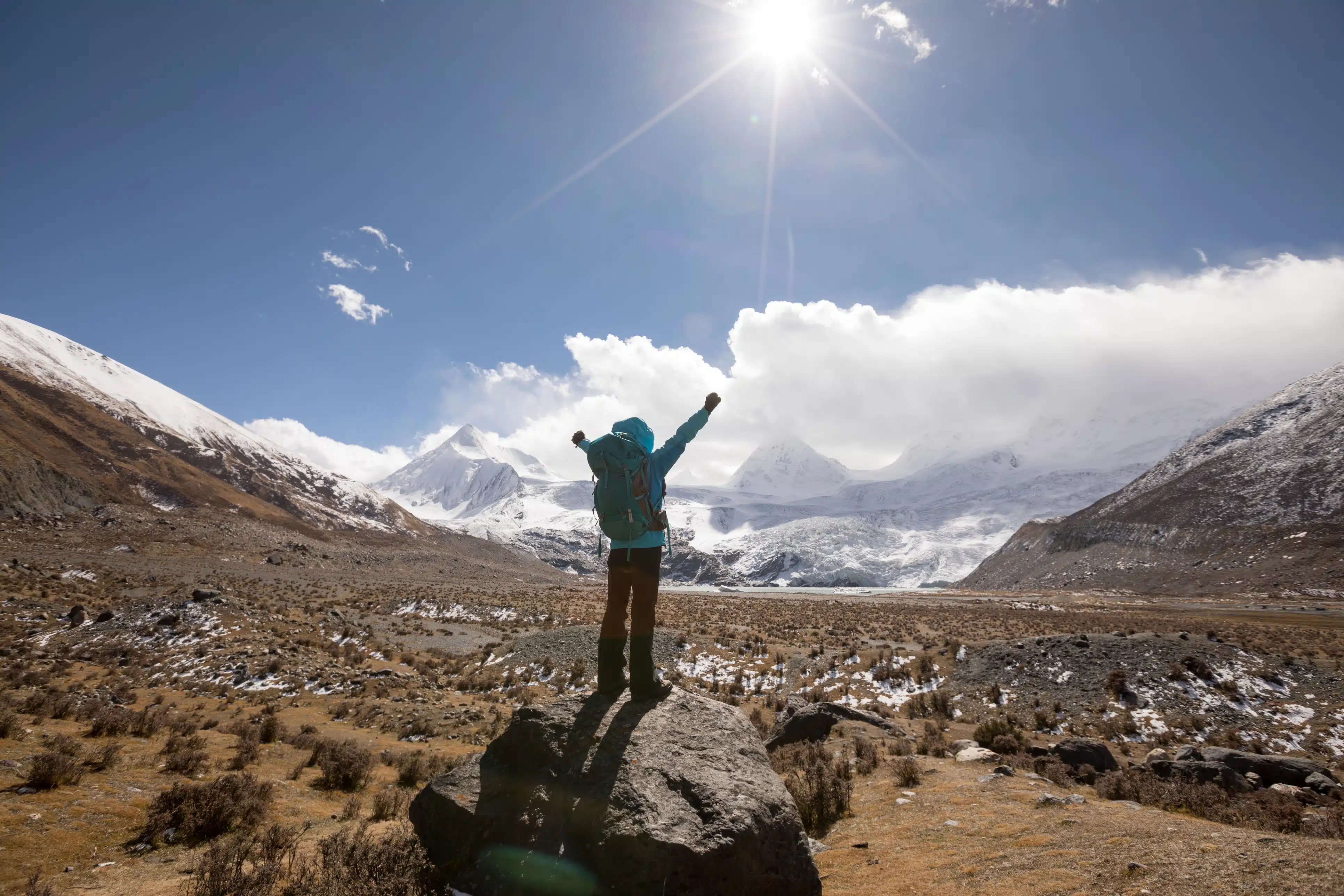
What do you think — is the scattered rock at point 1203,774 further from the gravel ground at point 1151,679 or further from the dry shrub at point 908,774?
the gravel ground at point 1151,679

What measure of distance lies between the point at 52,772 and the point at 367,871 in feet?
17.0

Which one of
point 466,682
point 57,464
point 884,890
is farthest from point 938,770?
point 57,464

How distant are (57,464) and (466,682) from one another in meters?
70.0

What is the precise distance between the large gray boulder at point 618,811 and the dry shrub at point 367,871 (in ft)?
0.57

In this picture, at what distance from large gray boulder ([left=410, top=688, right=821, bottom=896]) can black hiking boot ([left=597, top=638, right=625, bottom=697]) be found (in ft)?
0.73

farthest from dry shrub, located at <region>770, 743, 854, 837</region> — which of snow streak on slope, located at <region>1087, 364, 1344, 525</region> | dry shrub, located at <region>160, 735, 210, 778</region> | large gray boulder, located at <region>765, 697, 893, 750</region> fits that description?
snow streak on slope, located at <region>1087, 364, 1344, 525</region>

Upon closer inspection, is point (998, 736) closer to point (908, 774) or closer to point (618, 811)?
point (908, 774)

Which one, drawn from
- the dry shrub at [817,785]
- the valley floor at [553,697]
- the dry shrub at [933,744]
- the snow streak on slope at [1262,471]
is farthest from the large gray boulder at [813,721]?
the snow streak on slope at [1262,471]

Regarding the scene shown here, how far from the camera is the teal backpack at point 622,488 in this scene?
211 inches

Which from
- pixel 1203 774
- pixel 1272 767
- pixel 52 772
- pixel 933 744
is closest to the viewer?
pixel 52 772

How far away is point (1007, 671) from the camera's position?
19281mm

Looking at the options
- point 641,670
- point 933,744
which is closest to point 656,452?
point 641,670

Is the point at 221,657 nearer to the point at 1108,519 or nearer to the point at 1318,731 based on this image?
the point at 1318,731

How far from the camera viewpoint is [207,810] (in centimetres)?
619
